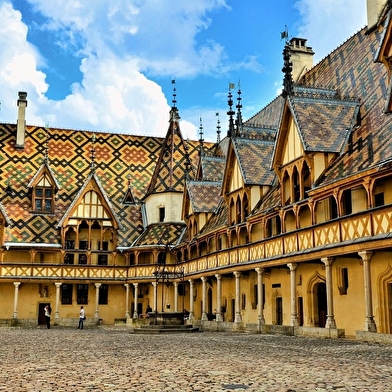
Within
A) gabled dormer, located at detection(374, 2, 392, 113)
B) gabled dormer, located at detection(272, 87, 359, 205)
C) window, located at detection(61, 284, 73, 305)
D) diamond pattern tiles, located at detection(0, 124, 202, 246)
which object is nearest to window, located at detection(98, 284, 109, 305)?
window, located at detection(61, 284, 73, 305)

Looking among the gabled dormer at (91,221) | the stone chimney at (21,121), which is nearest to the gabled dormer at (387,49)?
the gabled dormer at (91,221)

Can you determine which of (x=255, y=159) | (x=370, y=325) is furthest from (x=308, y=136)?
(x=370, y=325)

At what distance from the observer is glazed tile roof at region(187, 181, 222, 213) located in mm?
36125

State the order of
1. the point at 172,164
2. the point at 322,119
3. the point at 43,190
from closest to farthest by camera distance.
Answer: the point at 322,119 → the point at 43,190 → the point at 172,164

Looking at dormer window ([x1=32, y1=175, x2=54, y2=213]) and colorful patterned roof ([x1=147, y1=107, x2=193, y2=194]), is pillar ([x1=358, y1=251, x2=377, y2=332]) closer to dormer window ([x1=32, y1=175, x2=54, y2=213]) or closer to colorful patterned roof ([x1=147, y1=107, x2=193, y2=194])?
colorful patterned roof ([x1=147, y1=107, x2=193, y2=194])

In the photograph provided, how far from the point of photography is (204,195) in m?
37.3

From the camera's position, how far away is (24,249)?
3906cm

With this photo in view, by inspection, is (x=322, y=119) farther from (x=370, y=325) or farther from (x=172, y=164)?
(x=172, y=164)

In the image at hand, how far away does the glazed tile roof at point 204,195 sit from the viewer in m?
36.1

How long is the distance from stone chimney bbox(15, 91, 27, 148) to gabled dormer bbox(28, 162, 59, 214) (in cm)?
414

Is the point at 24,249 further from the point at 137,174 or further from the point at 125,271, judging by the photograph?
the point at 137,174

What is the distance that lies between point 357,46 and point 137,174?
23.5 meters

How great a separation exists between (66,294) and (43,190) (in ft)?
25.0

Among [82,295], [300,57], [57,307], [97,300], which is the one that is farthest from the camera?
[82,295]
